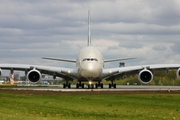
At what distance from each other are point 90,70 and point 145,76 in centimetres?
658

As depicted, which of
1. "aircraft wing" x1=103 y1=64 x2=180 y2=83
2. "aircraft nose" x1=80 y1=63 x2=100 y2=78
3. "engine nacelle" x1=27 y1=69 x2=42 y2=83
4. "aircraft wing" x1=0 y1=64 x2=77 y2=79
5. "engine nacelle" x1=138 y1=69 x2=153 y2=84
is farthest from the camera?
"aircraft wing" x1=0 y1=64 x2=77 y2=79

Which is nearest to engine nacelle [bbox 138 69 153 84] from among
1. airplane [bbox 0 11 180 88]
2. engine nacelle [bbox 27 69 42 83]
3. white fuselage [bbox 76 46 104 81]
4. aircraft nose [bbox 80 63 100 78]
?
airplane [bbox 0 11 180 88]

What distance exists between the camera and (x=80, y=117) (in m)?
17.2

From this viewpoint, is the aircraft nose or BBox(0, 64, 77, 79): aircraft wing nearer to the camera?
the aircraft nose

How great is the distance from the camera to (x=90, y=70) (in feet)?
160

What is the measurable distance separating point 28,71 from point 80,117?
1527 inches

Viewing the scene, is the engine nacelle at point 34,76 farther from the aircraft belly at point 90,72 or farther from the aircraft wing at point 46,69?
the aircraft belly at point 90,72

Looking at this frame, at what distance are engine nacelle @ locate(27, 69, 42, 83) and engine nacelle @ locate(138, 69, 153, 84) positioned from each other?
11.5 m

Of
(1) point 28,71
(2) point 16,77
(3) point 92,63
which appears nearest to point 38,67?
(1) point 28,71

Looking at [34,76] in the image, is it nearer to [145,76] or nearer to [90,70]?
[90,70]

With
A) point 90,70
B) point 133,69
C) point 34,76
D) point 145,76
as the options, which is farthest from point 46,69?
point 145,76

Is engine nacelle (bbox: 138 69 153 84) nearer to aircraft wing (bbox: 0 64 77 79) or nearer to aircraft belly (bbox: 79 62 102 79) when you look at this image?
aircraft belly (bbox: 79 62 102 79)

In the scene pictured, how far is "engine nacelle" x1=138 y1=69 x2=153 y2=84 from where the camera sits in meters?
50.1

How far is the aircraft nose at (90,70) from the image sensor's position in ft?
160
